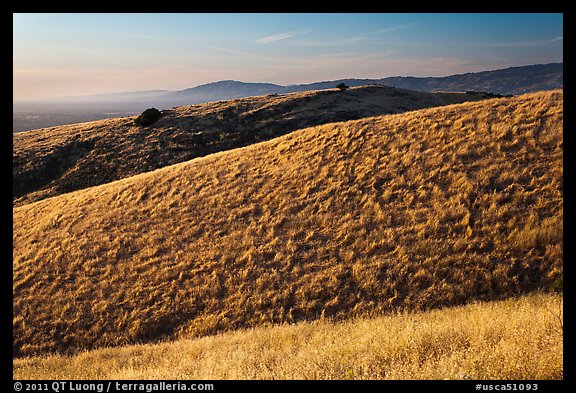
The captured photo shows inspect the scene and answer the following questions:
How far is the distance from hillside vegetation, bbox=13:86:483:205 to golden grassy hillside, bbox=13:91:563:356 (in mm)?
18251

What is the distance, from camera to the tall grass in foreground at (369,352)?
5238mm

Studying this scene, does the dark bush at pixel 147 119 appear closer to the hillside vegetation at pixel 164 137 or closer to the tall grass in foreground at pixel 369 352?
the hillside vegetation at pixel 164 137

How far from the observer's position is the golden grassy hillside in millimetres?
11023

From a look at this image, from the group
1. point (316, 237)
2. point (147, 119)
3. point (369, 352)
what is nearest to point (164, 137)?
point (147, 119)

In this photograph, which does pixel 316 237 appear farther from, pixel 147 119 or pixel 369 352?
pixel 147 119

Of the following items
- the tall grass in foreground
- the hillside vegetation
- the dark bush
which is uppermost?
the dark bush

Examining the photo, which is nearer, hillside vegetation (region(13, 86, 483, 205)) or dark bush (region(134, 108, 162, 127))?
hillside vegetation (region(13, 86, 483, 205))

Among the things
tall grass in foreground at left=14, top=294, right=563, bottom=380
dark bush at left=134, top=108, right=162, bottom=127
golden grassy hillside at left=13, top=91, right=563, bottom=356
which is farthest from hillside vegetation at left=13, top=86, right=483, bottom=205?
tall grass in foreground at left=14, top=294, right=563, bottom=380

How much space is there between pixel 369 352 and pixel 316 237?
25.5ft

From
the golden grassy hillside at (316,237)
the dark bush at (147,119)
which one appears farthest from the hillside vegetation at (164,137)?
the golden grassy hillside at (316,237)

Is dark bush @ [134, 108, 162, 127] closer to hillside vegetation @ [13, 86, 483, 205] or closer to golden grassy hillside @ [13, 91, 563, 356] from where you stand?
hillside vegetation @ [13, 86, 483, 205]

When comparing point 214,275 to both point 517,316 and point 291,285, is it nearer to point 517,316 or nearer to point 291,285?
point 291,285

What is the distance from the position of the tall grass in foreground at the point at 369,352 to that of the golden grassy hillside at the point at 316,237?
1.31 metres

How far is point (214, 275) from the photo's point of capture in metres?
13.1
